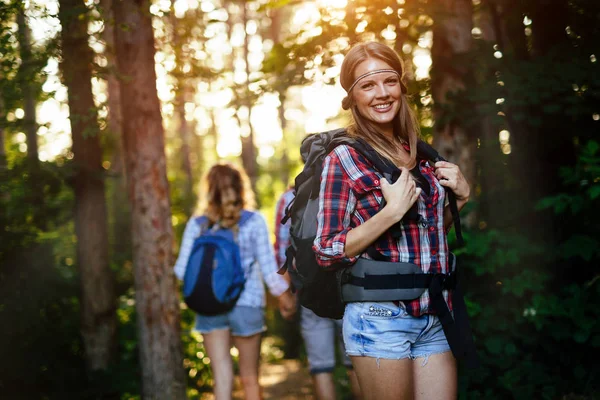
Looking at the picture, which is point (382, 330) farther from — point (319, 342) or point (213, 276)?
point (319, 342)

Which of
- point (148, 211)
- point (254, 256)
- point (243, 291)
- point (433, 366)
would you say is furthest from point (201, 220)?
point (433, 366)

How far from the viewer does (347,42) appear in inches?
229

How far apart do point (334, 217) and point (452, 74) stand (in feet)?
11.6

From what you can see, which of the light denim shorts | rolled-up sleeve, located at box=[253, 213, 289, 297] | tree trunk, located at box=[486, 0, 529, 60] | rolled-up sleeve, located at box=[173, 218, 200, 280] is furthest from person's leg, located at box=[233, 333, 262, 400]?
tree trunk, located at box=[486, 0, 529, 60]

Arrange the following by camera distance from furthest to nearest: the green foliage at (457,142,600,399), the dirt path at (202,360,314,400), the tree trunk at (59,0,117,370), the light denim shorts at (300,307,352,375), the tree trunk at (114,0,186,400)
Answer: the dirt path at (202,360,314,400)
the tree trunk at (59,0,117,370)
the tree trunk at (114,0,186,400)
the light denim shorts at (300,307,352,375)
the green foliage at (457,142,600,399)

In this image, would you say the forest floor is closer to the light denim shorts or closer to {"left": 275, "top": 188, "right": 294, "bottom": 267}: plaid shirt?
the light denim shorts

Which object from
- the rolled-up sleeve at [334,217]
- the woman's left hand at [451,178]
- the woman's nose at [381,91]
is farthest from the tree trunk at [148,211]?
the woman's left hand at [451,178]

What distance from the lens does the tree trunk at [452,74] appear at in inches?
219

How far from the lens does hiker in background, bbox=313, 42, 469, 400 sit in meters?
2.50

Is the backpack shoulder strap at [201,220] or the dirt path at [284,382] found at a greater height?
the backpack shoulder strap at [201,220]

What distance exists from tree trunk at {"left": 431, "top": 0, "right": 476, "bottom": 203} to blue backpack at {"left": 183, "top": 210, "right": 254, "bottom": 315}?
222 cm

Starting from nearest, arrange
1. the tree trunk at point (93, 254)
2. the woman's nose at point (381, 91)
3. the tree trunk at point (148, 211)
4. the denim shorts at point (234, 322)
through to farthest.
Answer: the woman's nose at point (381, 91), the denim shorts at point (234, 322), the tree trunk at point (148, 211), the tree trunk at point (93, 254)

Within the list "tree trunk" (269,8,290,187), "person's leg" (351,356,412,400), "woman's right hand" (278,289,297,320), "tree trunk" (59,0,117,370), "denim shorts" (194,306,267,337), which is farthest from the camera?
"tree trunk" (269,8,290,187)

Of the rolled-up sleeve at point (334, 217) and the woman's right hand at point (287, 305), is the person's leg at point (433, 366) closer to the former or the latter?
the rolled-up sleeve at point (334, 217)
